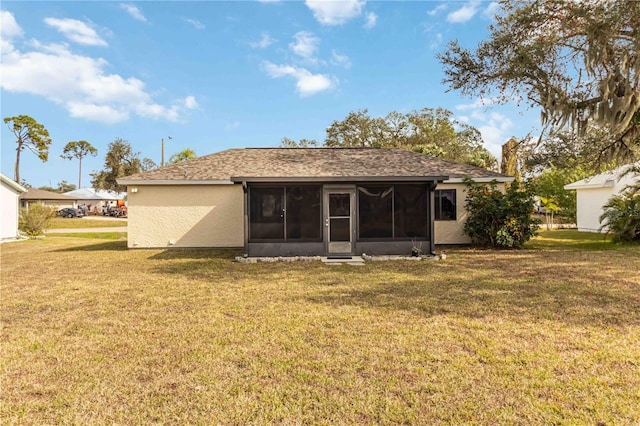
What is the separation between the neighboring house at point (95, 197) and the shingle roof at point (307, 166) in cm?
4237

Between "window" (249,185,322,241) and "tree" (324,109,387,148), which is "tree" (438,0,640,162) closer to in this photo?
"window" (249,185,322,241)

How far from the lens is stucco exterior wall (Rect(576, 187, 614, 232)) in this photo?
59.7 feet

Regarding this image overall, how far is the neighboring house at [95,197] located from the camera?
51.1 m

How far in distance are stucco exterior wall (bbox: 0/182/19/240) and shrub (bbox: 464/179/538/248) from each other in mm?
19969

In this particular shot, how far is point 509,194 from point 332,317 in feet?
32.7

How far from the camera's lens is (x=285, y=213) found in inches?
431

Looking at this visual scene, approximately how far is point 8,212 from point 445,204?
19.5 m

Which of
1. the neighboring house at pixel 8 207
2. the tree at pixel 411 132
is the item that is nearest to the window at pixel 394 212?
the neighboring house at pixel 8 207

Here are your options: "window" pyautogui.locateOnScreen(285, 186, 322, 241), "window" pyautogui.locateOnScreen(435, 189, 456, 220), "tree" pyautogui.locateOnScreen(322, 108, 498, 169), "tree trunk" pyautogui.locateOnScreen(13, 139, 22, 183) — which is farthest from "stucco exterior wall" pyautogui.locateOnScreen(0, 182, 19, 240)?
"tree trunk" pyautogui.locateOnScreen(13, 139, 22, 183)

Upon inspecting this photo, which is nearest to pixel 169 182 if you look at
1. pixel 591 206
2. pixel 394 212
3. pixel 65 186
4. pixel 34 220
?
pixel 394 212

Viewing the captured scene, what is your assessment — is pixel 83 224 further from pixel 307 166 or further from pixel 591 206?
pixel 591 206

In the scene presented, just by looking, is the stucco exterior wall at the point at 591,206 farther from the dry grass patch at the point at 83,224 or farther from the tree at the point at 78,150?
the tree at the point at 78,150

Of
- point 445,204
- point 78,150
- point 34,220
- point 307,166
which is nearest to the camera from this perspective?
point 445,204

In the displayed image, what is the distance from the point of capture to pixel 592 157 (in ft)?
41.5
